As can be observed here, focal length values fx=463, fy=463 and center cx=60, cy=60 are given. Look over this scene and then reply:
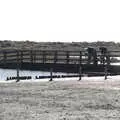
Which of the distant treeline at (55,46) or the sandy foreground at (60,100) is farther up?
the distant treeline at (55,46)

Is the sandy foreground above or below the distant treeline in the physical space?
below

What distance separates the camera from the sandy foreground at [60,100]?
483 inches

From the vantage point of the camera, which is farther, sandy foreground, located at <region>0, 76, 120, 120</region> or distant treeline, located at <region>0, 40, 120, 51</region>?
distant treeline, located at <region>0, 40, 120, 51</region>

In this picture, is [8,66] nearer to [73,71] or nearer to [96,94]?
[73,71]

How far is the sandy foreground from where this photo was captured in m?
12.3

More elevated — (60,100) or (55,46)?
(55,46)

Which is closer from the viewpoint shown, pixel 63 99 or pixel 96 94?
pixel 63 99

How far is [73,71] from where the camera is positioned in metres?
33.2

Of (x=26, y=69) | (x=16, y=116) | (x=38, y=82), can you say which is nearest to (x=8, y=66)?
(x=26, y=69)

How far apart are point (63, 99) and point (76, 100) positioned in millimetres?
497

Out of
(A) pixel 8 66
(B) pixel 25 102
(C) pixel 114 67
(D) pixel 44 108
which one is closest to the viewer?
(D) pixel 44 108

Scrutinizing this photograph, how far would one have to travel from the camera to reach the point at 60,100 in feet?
50.9

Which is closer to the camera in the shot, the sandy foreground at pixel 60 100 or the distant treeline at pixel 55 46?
the sandy foreground at pixel 60 100

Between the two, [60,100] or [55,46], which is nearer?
[60,100]
